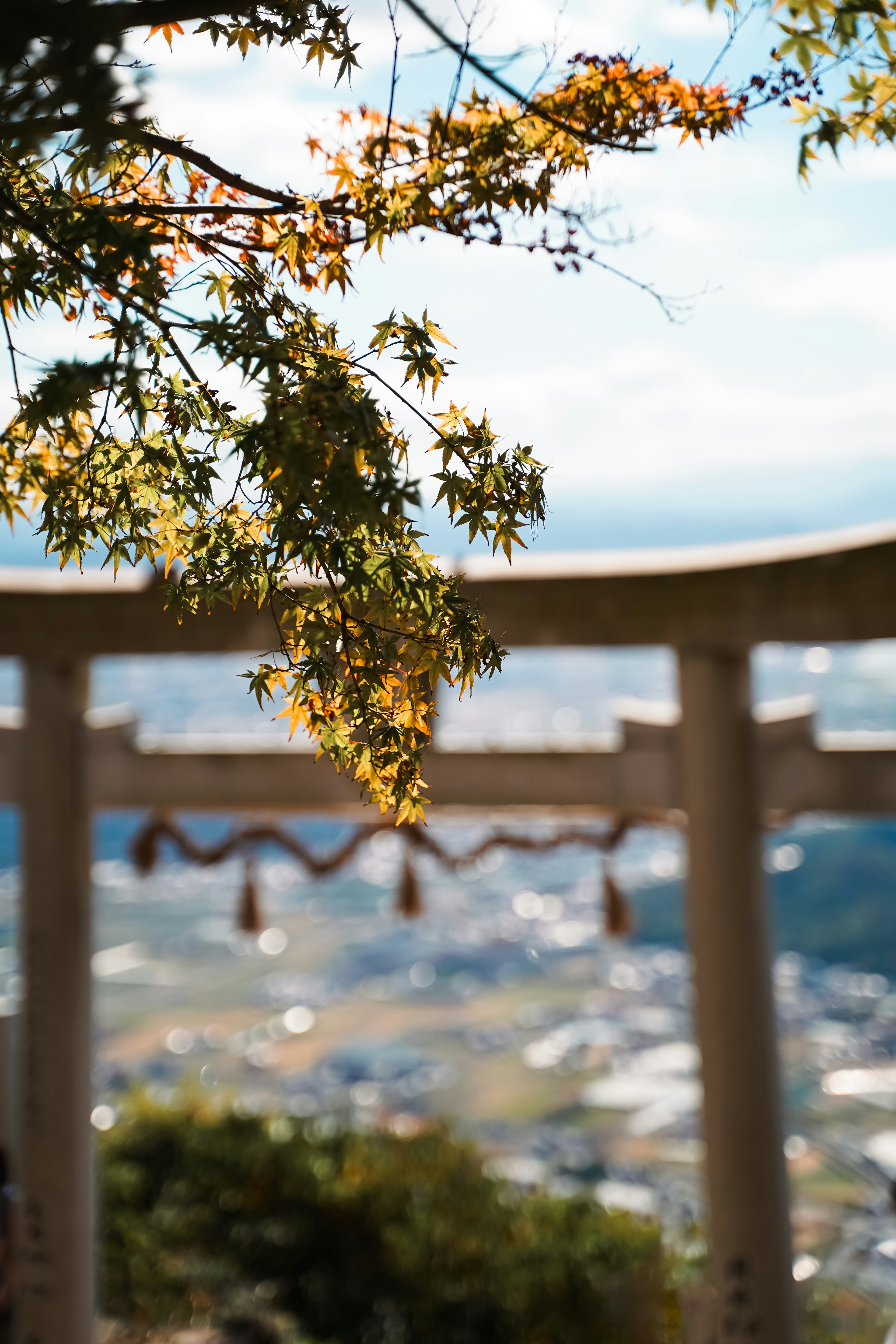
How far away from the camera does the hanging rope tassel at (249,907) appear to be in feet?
14.0

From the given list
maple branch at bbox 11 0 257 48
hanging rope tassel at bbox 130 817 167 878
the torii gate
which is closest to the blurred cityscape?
hanging rope tassel at bbox 130 817 167 878

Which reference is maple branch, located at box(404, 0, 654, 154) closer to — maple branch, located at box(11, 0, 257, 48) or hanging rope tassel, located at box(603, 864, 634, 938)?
maple branch, located at box(11, 0, 257, 48)

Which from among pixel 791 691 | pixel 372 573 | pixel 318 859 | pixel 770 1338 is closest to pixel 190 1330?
pixel 318 859

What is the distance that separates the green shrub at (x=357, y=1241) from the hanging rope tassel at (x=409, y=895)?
5.13 feet

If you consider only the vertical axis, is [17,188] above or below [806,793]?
above

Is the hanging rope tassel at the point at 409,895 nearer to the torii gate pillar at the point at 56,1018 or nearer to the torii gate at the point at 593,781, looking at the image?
the torii gate at the point at 593,781

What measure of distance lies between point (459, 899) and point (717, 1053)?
12532 millimetres

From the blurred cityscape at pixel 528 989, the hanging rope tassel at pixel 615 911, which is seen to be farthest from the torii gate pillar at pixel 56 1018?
the blurred cityscape at pixel 528 989

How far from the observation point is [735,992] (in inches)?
115

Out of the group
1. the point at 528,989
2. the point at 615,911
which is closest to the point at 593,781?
the point at 615,911

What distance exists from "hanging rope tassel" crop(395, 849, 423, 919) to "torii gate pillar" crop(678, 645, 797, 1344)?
125cm

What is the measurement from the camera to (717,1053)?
292 centimetres

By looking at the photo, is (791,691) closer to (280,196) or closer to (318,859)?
(318,859)

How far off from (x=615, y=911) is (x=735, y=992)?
985 mm
